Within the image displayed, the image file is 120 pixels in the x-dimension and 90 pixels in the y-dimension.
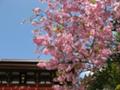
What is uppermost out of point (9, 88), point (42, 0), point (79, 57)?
point (42, 0)

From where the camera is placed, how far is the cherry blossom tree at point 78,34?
464 inches

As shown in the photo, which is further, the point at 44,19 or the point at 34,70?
the point at 34,70

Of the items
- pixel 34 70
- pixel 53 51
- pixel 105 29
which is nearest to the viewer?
pixel 105 29

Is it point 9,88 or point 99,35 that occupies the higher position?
point 99,35

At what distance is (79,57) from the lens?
1216cm

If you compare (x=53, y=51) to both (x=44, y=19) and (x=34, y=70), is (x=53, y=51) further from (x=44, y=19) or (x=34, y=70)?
(x=34, y=70)

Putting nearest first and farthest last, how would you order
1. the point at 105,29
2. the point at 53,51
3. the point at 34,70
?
the point at 105,29
the point at 53,51
the point at 34,70

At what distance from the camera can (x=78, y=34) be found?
1198 cm

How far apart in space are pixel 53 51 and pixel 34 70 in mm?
22638

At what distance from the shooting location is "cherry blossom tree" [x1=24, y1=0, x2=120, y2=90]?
38.6 ft

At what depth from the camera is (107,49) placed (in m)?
12.0

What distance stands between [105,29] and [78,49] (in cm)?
107

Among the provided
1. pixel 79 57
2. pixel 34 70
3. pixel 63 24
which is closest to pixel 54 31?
pixel 63 24

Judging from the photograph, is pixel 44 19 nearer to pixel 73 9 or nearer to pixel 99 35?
pixel 73 9
